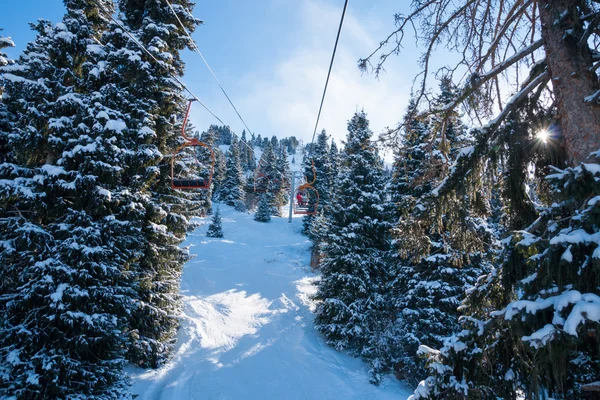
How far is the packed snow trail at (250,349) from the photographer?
9.52 metres

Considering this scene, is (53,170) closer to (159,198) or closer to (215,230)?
(159,198)

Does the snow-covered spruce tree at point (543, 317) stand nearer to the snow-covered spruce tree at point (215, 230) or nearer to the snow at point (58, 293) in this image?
the snow at point (58, 293)

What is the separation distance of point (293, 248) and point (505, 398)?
30.8 m

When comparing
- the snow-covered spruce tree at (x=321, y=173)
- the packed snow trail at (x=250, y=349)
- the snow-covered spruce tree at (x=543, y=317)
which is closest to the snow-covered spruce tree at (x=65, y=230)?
the packed snow trail at (x=250, y=349)

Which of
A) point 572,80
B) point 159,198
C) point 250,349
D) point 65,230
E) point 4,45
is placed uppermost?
point 4,45

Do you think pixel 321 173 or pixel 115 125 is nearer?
pixel 115 125

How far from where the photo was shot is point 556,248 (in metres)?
2.09

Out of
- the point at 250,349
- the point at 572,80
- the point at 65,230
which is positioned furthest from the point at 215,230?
the point at 572,80

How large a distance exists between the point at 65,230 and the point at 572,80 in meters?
9.33

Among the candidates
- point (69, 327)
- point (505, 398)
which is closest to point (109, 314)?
point (69, 327)

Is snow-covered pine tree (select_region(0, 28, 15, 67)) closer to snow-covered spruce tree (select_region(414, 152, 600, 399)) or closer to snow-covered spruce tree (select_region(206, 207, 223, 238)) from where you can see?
snow-covered spruce tree (select_region(414, 152, 600, 399))

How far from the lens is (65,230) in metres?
6.95

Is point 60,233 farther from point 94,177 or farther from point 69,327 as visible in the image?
point 69,327

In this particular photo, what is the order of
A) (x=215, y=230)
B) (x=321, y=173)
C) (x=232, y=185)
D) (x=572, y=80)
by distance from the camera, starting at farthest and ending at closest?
(x=232, y=185) → (x=321, y=173) → (x=215, y=230) → (x=572, y=80)
